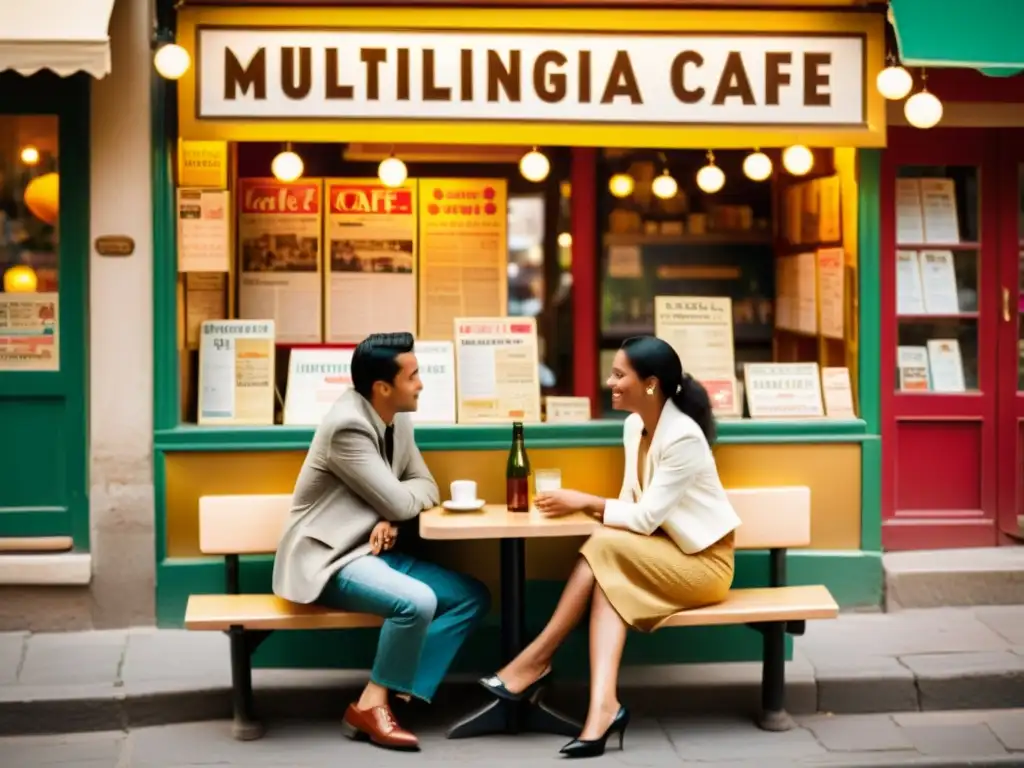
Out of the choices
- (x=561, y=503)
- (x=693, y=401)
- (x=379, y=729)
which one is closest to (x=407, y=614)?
(x=379, y=729)

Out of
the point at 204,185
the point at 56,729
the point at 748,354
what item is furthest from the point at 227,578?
the point at 748,354

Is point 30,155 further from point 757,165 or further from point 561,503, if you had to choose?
point 757,165

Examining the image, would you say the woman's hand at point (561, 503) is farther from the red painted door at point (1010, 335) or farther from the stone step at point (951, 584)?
the red painted door at point (1010, 335)

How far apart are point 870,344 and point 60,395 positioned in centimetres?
417

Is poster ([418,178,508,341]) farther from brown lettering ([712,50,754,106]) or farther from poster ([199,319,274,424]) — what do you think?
brown lettering ([712,50,754,106])

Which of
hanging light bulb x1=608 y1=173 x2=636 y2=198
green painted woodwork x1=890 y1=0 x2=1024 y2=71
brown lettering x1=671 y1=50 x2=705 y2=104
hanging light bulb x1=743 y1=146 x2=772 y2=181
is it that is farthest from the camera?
hanging light bulb x1=608 y1=173 x2=636 y2=198

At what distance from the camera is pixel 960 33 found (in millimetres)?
7223

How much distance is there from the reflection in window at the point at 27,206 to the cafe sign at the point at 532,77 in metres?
0.90

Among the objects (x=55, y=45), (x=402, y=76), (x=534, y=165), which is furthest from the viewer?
(x=534, y=165)

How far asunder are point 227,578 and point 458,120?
249 centimetres

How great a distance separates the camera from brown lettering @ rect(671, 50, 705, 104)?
737 centimetres

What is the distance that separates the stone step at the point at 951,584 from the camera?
7.71 meters

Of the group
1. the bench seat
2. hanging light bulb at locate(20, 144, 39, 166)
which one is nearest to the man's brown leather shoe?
the bench seat

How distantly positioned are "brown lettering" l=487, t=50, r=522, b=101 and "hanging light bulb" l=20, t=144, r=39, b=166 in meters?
2.30
